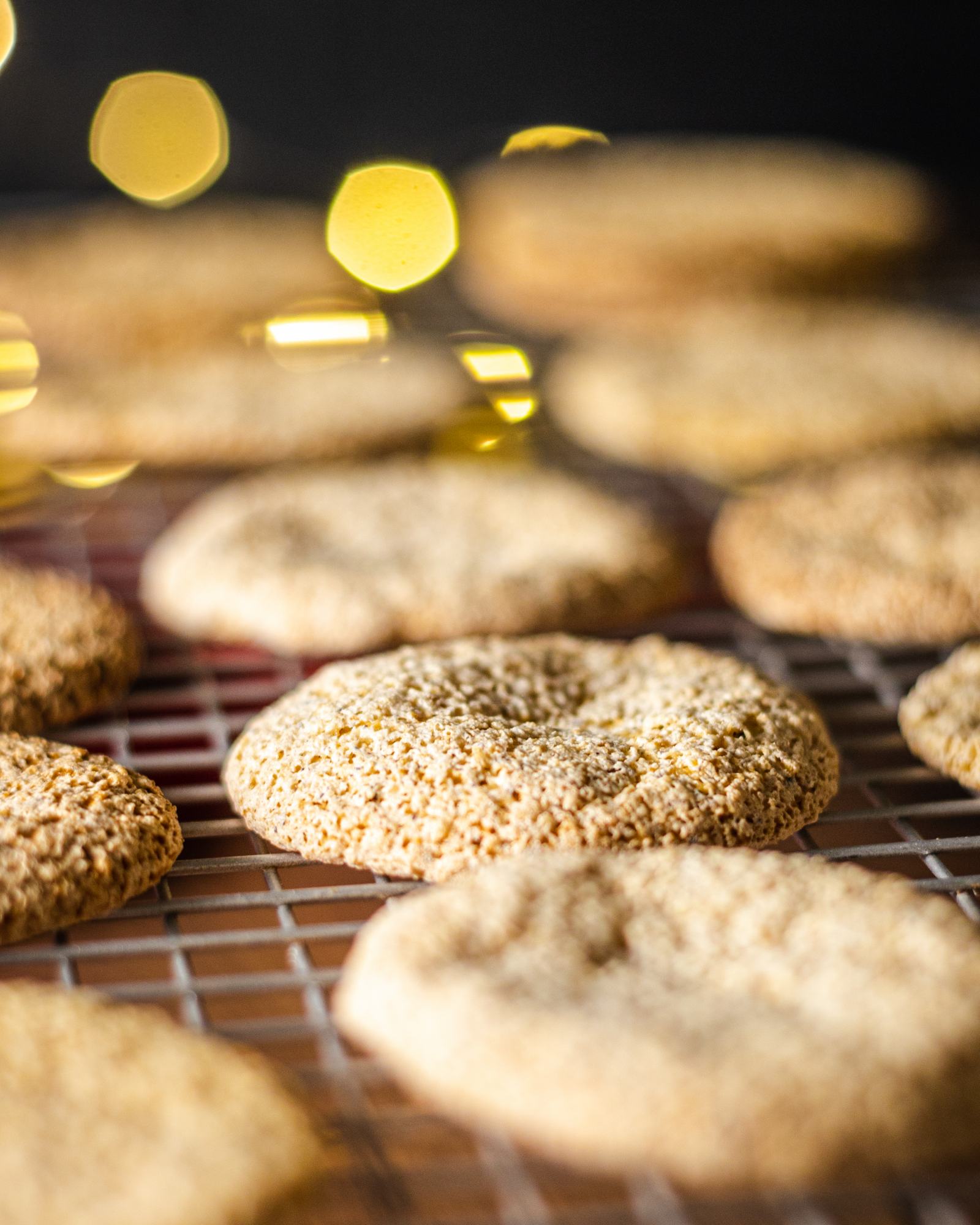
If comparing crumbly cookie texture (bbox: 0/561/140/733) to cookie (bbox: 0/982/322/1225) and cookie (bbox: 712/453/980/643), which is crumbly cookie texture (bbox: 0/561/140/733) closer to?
cookie (bbox: 0/982/322/1225)

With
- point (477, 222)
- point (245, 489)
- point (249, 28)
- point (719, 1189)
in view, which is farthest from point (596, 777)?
point (249, 28)

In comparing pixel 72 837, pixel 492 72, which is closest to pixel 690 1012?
pixel 72 837

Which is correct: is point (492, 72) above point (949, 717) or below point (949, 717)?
above

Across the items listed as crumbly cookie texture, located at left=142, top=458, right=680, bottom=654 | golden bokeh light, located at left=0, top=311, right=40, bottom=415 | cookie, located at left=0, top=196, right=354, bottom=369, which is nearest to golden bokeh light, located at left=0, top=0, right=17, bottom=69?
cookie, located at left=0, top=196, right=354, bottom=369

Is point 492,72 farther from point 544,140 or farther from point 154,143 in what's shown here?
point 154,143

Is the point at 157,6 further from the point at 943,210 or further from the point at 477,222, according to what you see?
the point at 943,210

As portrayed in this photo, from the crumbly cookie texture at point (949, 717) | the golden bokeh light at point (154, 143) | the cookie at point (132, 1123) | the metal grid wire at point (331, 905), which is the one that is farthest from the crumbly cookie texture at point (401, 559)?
the golden bokeh light at point (154, 143)
